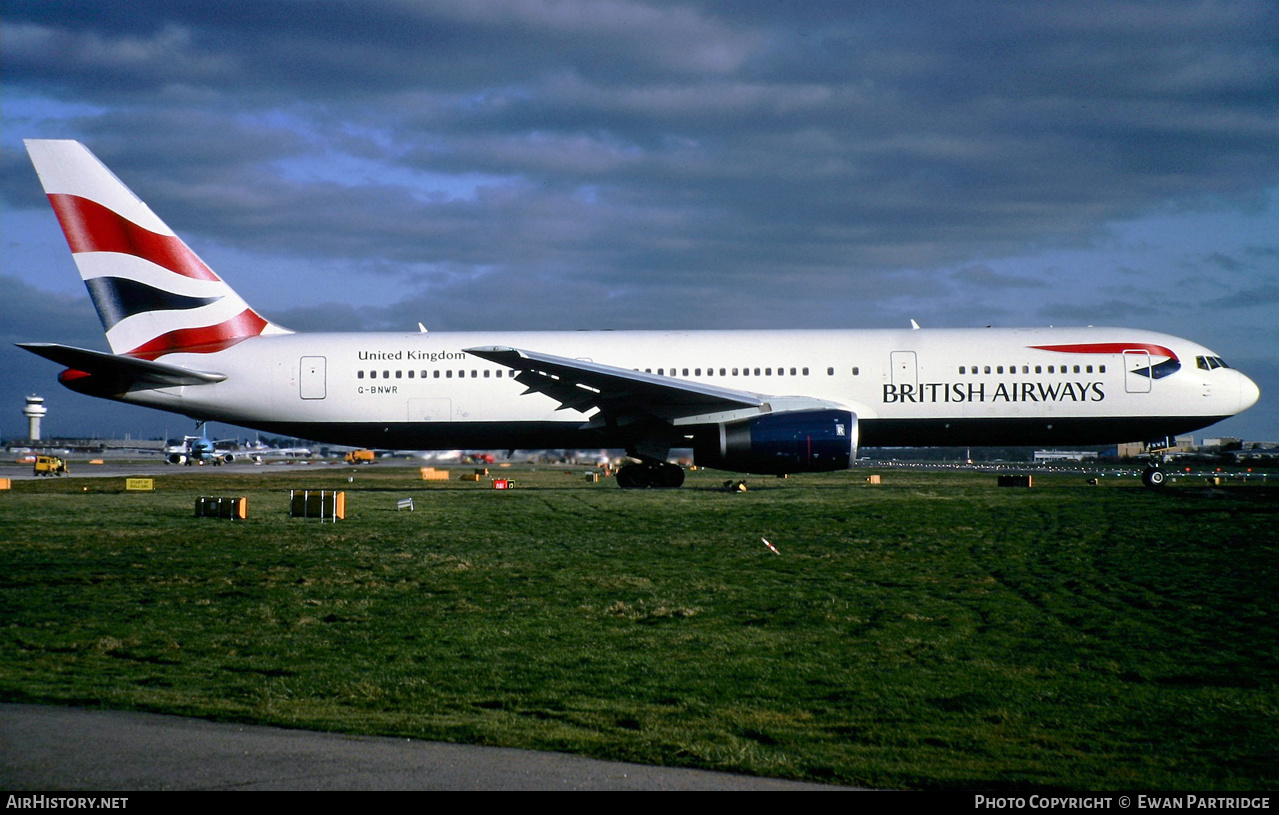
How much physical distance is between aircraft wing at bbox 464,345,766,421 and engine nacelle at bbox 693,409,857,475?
763 millimetres

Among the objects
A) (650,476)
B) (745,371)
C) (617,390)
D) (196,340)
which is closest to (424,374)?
(617,390)

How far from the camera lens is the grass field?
191 inches

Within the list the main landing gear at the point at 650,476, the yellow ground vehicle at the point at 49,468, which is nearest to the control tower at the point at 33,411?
the yellow ground vehicle at the point at 49,468

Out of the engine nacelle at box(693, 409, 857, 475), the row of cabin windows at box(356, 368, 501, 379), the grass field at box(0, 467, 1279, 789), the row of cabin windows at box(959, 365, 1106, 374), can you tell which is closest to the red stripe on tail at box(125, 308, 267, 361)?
the row of cabin windows at box(356, 368, 501, 379)

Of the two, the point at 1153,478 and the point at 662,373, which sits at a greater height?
the point at 662,373

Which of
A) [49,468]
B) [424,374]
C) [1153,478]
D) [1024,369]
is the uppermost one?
[1024,369]

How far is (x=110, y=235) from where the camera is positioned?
22672 millimetres

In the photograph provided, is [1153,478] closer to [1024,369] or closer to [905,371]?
[1024,369]

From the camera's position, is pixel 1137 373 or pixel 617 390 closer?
pixel 617 390

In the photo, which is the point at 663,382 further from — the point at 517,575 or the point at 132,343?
the point at 132,343

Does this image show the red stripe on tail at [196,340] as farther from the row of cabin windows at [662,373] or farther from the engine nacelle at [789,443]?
the engine nacelle at [789,443]

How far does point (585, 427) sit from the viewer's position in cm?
2291

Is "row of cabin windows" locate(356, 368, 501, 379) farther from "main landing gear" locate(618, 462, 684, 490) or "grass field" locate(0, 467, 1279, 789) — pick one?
"grass field" locate(0, 467, 1279, 789)

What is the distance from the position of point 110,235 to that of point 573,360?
38.0 feet
